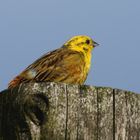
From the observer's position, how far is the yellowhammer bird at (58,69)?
5.83 metres

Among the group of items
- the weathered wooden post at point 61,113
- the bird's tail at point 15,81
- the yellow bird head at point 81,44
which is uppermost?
the yellow bird head at point 81,44

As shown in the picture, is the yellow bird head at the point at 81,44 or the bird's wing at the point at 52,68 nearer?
the bird's wing at the point at 52,68

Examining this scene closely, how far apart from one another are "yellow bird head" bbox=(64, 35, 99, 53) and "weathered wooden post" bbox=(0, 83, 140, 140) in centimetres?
458

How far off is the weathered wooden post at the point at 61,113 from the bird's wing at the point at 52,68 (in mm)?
2665

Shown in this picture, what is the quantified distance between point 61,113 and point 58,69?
10.3 feet

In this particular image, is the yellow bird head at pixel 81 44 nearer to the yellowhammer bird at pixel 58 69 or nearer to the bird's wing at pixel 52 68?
the yellowhammer bird at pixel 58 69

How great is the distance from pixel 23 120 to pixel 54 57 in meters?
3.50

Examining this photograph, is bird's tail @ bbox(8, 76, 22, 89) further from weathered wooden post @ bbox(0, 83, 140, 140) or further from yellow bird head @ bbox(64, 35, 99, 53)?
weathered wooden post @ bbox(0, 83, 140, 140)

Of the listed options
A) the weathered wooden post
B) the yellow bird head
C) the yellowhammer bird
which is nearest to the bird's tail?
the yellowhammer bird

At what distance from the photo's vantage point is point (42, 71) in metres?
5.90

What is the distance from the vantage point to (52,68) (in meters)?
6.10

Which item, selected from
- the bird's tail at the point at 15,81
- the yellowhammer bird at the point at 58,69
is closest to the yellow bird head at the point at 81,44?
the yellowhammer bird at the point at 58,69

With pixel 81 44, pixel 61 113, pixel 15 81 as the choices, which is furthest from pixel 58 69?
pixel 61 113

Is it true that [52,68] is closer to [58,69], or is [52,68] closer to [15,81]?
[58,69]
